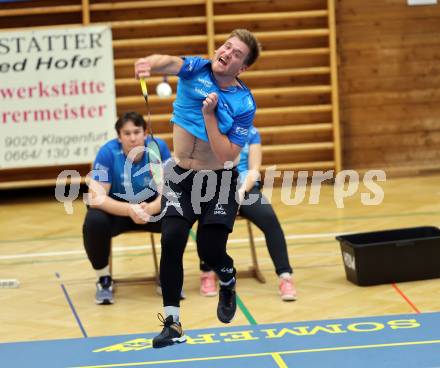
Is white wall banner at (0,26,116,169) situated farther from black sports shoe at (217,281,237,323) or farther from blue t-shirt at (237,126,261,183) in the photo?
black sports shoe at (217,281,237,323)

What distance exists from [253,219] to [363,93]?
4.94m

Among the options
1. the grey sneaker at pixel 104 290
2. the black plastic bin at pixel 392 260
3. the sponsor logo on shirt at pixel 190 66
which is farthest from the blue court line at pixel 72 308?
the sponsor logo on shirt at pixel 190 66

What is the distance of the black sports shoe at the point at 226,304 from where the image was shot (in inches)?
208

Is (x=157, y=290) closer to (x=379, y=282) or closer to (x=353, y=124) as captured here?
(x=379, y=282)

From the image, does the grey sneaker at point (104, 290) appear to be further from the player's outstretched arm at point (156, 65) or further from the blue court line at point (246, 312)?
the player's outstretched arm at point (156, 65)

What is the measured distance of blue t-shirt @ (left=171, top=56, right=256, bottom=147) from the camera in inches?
194

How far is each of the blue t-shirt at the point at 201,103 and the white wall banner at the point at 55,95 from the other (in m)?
5.79

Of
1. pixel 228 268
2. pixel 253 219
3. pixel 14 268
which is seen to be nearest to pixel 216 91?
pixel 228 268

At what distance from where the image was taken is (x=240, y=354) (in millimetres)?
5660

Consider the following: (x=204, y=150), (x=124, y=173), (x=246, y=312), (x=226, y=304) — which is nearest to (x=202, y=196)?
(x=204, y=150)

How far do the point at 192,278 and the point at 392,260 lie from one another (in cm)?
157

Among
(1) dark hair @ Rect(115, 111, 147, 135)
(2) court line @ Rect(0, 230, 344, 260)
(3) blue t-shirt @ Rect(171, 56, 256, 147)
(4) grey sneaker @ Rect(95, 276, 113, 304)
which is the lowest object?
(2) court line @ Rect(0, 230, 344, 260)

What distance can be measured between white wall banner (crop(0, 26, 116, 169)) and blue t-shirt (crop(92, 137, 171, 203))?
3695 mm

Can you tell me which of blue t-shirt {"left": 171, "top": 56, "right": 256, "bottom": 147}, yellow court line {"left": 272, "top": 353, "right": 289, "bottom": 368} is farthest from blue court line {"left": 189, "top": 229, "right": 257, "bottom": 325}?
blue t-shirt {"left": 171, "top": 56, "right": 256, "bottom": 147}
